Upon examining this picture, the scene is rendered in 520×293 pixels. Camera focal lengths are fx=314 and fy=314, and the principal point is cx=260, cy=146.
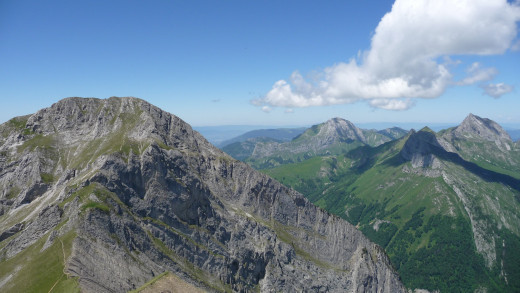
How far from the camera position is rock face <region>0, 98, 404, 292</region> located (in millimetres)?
88000

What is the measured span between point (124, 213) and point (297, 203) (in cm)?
8573

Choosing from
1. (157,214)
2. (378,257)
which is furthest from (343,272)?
(157,214)

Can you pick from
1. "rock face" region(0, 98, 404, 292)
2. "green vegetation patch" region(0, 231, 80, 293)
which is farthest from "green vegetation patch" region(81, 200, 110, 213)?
"green vegetation patch" region(0, 231, 80, 293)

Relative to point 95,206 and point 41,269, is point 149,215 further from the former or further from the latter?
point 41,269

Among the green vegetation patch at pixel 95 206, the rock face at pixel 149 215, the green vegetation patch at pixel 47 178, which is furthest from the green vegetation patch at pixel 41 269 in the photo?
the green vegetation patch at pixel 47 178

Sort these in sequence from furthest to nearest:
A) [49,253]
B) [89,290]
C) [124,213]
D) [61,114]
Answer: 1. [61,114]
2. [124,213]
3. [49,253]
4. [89,290]

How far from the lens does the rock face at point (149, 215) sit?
88000mm

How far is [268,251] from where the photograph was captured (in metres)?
131

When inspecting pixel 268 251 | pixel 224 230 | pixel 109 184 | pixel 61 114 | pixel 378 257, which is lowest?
pixel 378 257

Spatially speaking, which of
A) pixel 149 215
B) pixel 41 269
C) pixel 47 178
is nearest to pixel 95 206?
pixel 149 215

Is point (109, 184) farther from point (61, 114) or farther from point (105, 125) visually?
point (61, 114)

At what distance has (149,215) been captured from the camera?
365 ft

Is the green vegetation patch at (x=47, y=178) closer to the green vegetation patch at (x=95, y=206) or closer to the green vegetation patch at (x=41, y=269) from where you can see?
the green vegetation patch at (x=41, y=269)

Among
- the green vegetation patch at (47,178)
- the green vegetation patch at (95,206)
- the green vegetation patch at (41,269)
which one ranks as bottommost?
the green vegetation patch at (41,269)
